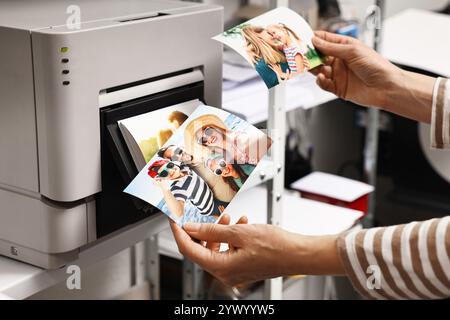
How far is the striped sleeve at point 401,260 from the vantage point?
2.80 feet

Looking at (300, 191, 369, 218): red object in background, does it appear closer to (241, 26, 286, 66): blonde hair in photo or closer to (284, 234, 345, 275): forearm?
(241, 26, 286, 66): blonde hair in photo

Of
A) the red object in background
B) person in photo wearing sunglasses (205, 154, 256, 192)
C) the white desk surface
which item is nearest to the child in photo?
person in photo wearing sunglasses (205, 154, 256, 192)

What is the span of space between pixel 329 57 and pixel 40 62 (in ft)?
1.94

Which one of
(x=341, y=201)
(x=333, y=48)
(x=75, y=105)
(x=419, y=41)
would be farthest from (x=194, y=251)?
(x=419, y=41)

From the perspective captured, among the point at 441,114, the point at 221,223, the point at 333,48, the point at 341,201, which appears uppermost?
the point at 333,48

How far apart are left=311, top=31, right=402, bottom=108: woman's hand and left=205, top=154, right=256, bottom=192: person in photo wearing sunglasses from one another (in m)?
0.33

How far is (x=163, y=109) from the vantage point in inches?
40.9

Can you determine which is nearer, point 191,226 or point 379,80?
point 191,226

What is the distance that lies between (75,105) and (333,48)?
526 millimetres

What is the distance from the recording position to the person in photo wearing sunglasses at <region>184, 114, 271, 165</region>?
101 centimetres

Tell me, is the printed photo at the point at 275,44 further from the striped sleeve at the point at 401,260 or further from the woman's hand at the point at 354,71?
the striped sleeve at the point at 401,260

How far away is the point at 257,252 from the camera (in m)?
0.94

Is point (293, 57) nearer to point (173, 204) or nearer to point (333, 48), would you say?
point (333, 48)

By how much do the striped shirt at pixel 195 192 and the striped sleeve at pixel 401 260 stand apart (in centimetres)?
19
